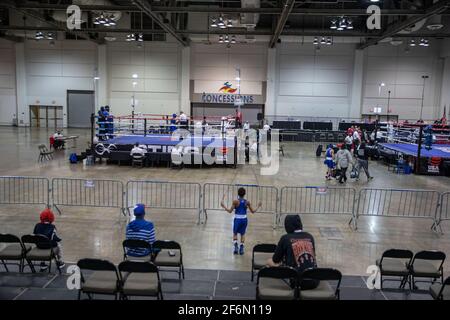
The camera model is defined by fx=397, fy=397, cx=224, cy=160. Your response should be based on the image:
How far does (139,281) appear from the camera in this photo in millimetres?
5152

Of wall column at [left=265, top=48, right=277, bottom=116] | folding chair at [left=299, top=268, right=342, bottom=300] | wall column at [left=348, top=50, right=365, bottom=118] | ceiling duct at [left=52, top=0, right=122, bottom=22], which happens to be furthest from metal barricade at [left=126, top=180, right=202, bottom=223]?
wall column at [left=348, top=50, right=365, bottom=118]

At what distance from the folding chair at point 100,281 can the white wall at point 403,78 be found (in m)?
30.1

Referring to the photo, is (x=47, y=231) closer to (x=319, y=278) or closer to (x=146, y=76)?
(x=319, y=278)

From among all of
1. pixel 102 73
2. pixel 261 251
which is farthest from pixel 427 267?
pixel 102 73

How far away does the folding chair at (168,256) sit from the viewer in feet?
19.5

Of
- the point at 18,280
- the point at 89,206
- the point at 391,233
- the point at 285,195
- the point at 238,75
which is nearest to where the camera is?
the point at 18,280

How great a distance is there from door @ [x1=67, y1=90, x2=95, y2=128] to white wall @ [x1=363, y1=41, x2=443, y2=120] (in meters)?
22.8

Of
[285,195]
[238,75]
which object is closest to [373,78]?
[238,75]

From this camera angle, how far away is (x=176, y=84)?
32406mm

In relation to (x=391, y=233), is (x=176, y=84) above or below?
above

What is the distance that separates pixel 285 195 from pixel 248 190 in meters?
1.18

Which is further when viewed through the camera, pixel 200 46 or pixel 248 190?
pixel 200 46

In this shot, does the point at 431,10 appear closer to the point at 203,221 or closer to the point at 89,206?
the point at 203,221

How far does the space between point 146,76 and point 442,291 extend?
29990mm
